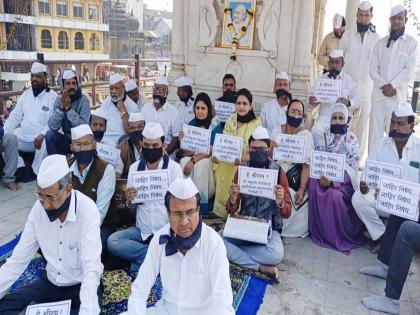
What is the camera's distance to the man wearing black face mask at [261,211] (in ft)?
12.7

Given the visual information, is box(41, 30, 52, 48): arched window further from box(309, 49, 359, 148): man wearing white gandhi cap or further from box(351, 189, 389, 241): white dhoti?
box(351, 189, 389, 241): white dhoti

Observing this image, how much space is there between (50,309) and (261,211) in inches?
84.5

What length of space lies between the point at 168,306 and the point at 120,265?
4.81 feet

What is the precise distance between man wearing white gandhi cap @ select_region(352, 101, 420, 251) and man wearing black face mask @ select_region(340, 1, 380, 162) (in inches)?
93.2

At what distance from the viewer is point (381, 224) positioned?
4355 millimetres

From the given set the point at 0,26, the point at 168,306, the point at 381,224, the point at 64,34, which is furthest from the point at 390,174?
the point at 64,34

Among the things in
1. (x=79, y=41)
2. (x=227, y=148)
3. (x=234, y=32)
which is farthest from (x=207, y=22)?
(x=79, y=41)

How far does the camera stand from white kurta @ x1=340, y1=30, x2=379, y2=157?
608cm

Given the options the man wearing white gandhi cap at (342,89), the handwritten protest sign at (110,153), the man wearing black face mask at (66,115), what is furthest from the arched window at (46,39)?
the handwritten protest sign at (110,153)

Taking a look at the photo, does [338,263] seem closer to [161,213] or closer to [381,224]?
[381,224]

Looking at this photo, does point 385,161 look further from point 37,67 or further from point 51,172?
point 37,67

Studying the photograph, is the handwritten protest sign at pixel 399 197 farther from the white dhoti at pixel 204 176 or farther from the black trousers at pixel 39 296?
the black trousers at pixel 39 296

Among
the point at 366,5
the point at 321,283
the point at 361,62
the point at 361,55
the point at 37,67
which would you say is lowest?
the point at 321,283

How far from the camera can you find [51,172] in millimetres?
2617
